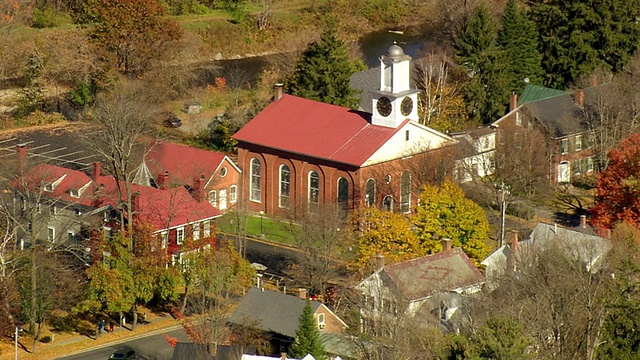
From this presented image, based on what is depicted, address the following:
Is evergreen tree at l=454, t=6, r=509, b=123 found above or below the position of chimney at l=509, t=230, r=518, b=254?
above

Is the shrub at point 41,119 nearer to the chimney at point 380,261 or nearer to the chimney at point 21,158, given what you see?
the chimney at point 21,158

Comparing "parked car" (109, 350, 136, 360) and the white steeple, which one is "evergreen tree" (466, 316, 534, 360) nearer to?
"parked car" (109, 350, 136, 360)

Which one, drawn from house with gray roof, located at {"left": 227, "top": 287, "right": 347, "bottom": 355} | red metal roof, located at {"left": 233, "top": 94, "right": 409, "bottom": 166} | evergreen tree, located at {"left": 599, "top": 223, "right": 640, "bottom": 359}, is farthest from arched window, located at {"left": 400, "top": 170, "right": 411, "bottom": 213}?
evergreen tree, located at {"left": 599, "top": 223, "right": 640, "bottom": 359}

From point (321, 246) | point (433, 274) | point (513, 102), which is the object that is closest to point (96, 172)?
point (321, 246)

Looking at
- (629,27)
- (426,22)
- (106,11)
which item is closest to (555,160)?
(629,27)

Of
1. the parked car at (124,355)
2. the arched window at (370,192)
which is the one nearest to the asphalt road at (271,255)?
the arched window at (370,192)

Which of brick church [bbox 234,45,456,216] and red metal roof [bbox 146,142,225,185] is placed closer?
brick church [bbox 234,45,456,216]
